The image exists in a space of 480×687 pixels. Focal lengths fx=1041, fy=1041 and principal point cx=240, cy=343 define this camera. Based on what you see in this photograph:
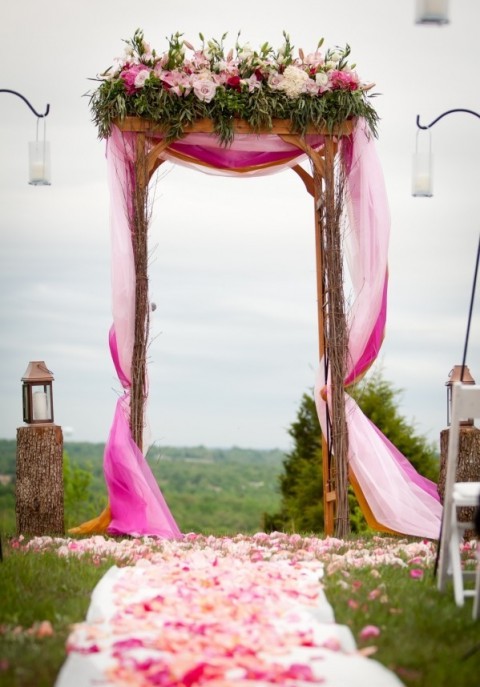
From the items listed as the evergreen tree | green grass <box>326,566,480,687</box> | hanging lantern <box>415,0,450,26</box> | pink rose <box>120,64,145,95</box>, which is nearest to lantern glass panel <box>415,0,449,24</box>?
hanging lantern <box>415,0,450,26</box>

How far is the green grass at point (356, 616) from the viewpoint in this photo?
359 cm

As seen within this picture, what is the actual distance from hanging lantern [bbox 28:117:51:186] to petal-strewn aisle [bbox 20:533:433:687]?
8.91ft

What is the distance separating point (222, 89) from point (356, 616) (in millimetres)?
4536

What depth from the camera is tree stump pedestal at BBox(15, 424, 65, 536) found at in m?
7.52

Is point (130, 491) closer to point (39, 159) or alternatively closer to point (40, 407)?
point (40, 407)

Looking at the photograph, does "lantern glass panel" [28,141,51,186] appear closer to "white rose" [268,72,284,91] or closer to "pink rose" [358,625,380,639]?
"white rose" [268,72,284,91]

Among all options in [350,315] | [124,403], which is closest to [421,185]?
[350,315]

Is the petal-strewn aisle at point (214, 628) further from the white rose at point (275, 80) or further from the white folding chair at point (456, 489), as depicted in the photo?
the white rose at point (275, 80)

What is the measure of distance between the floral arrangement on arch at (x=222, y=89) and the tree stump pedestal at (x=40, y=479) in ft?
7.44

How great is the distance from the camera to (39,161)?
23.9 feet

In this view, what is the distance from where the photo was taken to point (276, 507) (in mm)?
18219

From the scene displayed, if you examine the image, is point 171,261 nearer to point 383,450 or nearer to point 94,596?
point 383,450

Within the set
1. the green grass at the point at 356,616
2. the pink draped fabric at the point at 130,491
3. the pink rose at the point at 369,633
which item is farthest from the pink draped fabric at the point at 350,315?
the pink rose at the point at 369,633

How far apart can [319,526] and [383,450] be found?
8.36 feet
